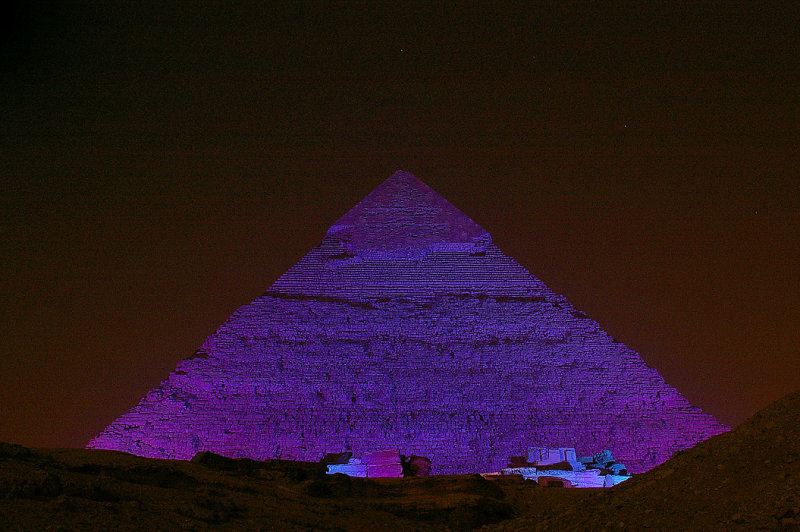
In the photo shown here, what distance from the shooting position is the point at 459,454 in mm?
22000

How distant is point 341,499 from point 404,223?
20.0 metres

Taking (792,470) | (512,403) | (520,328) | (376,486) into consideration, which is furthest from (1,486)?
(520,328)

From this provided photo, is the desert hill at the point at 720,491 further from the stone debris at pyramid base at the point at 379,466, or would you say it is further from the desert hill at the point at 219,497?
the stone debris at pyramid base at the point at 379,466

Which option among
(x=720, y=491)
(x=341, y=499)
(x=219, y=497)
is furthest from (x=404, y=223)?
(x=720, y=491)

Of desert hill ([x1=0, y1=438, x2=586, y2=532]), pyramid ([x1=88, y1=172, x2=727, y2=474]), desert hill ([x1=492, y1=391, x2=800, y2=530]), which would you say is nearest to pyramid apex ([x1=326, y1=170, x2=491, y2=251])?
pyramid ([x1=88, y1=172, x2=727, y2=474])

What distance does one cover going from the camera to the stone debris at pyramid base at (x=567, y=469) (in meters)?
16.0

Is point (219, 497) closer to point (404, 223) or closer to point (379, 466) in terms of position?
point (379, 466)

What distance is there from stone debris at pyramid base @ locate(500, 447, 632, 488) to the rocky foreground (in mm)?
7060

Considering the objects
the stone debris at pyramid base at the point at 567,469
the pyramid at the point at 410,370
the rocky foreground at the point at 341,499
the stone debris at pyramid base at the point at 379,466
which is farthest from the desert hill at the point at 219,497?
the pyramid at the point at 410,370

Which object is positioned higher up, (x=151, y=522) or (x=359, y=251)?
(x=359, y=251)

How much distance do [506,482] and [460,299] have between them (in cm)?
1311

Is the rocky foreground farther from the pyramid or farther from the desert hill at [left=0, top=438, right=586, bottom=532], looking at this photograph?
the pyramid

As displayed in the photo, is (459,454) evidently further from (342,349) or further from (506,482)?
(506,482)

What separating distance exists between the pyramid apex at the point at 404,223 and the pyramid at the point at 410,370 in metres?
0.05
